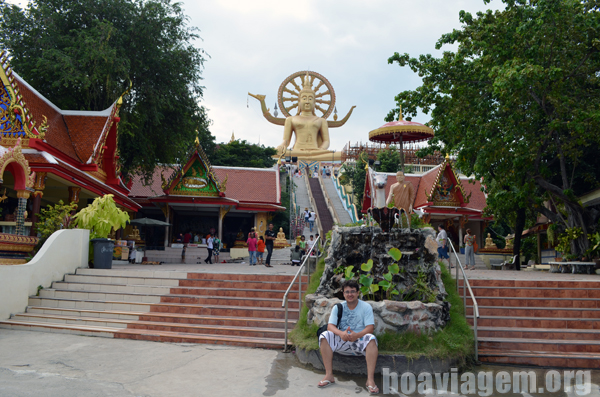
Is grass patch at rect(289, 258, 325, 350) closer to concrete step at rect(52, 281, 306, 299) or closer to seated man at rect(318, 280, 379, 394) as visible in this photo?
seated man at rect(318, 280, 379, 394)

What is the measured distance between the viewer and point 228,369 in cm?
561

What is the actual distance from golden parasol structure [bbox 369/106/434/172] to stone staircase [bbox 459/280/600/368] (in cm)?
440

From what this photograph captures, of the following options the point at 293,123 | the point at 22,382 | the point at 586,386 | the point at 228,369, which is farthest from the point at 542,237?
the point at 293,123

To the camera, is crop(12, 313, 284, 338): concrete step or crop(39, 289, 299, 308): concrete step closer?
crop(12, 313, 284, 338): concrete step

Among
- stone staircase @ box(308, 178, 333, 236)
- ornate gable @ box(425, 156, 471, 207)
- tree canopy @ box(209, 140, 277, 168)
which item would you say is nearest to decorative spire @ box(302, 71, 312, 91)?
tree canopy @ box(209, 140, 277, 168)

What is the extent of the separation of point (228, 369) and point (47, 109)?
481 inches

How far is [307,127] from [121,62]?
27.6m

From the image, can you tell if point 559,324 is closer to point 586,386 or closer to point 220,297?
point 586,386

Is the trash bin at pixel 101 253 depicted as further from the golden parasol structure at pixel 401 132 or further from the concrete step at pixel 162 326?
the golden parasol structure at pixel 401 132

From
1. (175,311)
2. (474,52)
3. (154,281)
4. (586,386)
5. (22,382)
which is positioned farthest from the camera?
(474,52)

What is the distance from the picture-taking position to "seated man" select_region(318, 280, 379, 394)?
5.03m

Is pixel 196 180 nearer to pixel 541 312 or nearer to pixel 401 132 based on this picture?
pixel 401 132

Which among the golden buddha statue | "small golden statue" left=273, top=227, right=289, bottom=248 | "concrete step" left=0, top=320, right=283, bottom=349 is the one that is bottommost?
"concrete step" left=0, top=320, right=283, bottom=349

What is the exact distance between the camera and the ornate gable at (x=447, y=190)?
21.8 m
